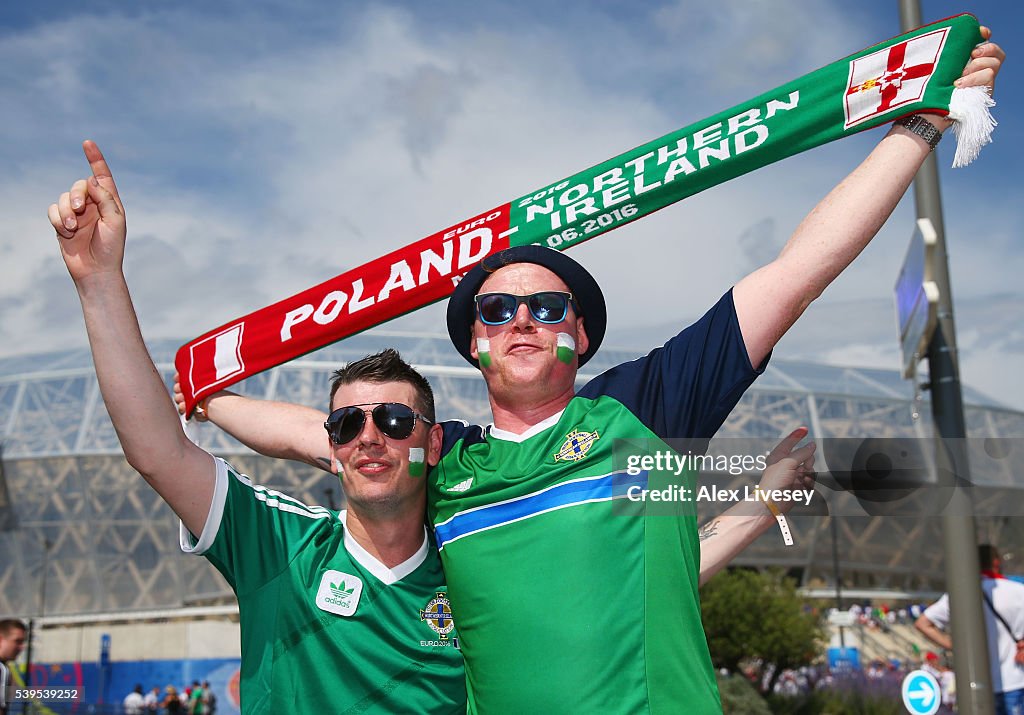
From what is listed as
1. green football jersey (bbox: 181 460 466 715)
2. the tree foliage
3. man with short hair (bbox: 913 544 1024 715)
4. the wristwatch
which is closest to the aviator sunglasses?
green football jersey (bbox: 181 460 466 715)

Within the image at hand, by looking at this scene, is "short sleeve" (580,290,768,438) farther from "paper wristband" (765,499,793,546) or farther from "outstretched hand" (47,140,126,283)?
"outstretched hand" (47,140,126,283)

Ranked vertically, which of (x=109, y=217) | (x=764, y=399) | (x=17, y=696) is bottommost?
(x=17, y=696)

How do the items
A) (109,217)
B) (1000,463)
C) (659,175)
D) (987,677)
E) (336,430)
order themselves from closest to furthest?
(109,217) → (336,430) → (659,175) → (1000,463) → (987,677)

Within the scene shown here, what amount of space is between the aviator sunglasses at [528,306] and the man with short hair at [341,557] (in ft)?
1.56

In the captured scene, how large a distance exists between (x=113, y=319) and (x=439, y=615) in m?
1.44

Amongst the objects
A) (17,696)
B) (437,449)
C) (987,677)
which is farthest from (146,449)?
(17,696)

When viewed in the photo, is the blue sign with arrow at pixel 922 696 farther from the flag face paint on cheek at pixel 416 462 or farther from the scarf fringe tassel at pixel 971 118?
the flag face paint on cheek at pixel 416 462

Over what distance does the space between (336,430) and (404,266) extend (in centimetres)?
136

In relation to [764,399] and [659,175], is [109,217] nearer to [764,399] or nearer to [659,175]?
[659,175]

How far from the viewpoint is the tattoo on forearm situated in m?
3.52

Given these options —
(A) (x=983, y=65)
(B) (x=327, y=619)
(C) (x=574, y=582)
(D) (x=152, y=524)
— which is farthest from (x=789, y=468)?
(D) (x=152, y=524)

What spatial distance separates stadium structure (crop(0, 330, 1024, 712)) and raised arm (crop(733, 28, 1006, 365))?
42217mm

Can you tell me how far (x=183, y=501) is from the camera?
9.98ft

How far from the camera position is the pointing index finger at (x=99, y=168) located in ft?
8.83
